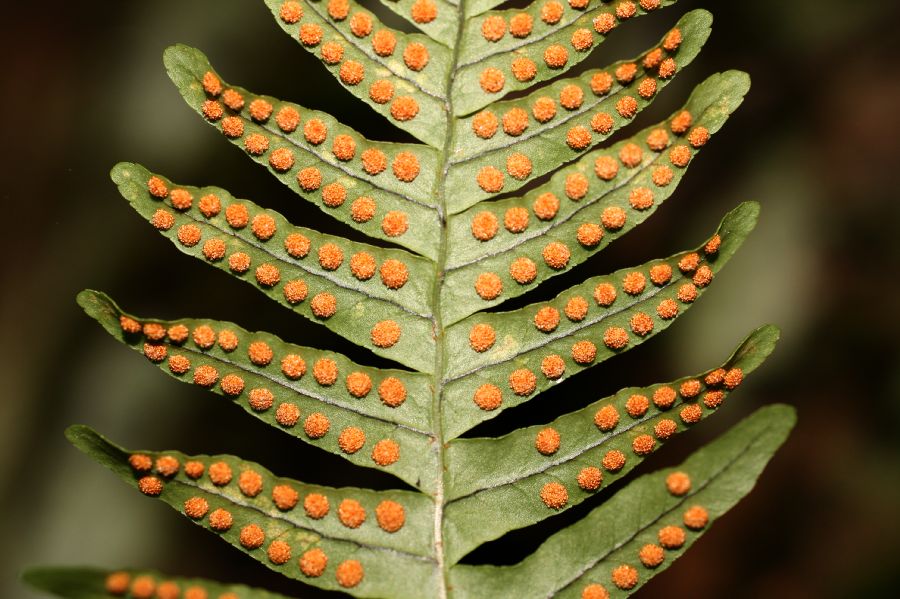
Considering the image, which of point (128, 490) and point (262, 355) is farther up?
point (262, 355)

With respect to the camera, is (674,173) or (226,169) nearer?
(674,173)

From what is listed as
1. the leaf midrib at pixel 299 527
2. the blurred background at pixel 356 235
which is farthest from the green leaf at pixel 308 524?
the blurred background at pixel 356 235

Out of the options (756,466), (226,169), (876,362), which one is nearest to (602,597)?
(756,466)

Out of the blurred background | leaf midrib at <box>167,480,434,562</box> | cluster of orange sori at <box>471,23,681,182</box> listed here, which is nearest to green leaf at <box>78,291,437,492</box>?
leaf midrib at <box>167,480,434,562</box>

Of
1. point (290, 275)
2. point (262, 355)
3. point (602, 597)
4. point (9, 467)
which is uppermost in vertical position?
point (290, 275)

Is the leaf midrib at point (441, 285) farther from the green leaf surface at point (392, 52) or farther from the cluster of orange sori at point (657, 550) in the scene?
the cluster of orange sori at point (657, 550)

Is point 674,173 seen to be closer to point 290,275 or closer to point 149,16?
point 290,275

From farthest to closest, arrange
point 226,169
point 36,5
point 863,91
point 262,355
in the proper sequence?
point 863,91 → point 36,5 → point 226,169 → point 262,355

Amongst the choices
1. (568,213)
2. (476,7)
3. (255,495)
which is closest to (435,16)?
(476,7)
